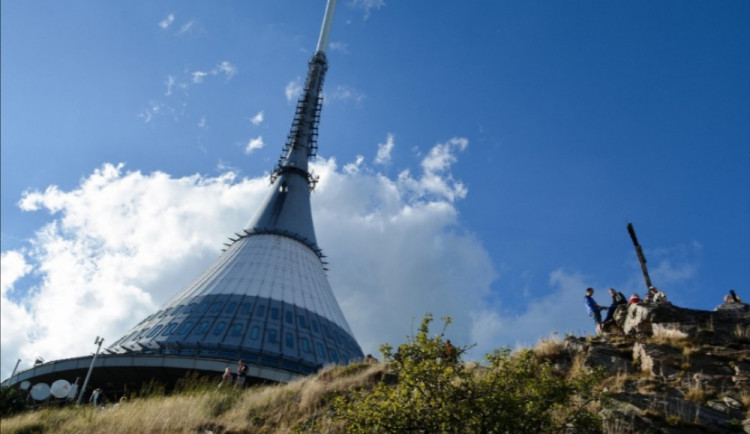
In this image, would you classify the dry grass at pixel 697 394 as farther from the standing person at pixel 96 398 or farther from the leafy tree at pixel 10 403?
the leafy tree at pixel 10 403

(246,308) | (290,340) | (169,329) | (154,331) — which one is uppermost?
(246,308)

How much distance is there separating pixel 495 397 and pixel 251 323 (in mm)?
27368

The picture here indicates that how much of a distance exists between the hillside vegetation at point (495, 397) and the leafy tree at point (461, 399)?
2 cm

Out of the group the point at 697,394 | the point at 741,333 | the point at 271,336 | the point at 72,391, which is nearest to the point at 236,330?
the point at 271,336

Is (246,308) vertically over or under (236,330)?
over

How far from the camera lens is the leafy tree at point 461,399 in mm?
7941

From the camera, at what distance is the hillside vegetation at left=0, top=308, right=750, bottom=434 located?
321 inches

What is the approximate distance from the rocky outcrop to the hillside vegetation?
0.03 metres

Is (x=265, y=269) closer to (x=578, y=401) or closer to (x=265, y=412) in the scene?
(x=265, y=412)

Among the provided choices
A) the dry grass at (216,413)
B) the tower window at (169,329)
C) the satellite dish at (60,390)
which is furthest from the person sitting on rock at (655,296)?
the tower window at (169,329)

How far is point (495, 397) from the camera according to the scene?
8.05 meters

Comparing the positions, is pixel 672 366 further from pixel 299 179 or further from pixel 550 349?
pixel 299 179

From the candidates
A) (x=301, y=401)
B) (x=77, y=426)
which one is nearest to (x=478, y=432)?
(x=301, y=401)

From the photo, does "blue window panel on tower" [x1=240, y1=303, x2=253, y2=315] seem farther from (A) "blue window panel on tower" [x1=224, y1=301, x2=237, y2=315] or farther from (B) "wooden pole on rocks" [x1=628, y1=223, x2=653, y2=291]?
(B) "wooden pole on rocks" [x1=628, y1=223, x2=653, y2=291]
